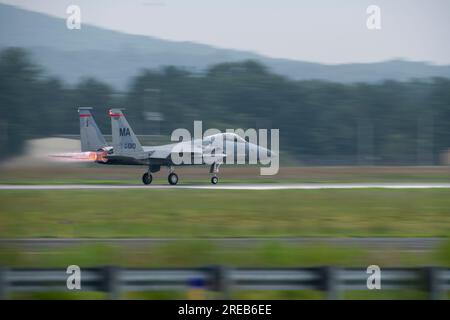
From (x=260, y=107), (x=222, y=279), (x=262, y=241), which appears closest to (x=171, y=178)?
(x=262, y=241)

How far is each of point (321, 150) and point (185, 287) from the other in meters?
64.7

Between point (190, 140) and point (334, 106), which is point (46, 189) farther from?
point (334, 106)

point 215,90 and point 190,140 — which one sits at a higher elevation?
point 215,90

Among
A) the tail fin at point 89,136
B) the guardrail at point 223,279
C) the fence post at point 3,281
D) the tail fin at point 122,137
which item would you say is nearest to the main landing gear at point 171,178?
the tail fin at point 122,137

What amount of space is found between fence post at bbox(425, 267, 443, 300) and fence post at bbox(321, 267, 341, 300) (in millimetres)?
1132

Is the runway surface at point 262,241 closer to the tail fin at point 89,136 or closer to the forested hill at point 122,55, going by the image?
the tail fin at point 89,136

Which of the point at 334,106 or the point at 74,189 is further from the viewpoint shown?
the point at 334,106

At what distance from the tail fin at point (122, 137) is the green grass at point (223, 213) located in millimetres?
5052

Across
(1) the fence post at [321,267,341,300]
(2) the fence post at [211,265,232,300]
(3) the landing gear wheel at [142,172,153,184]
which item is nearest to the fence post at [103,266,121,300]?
(2) the fence post at [211,265,232,300]

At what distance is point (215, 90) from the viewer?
3211 inches

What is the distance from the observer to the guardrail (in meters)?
8.86

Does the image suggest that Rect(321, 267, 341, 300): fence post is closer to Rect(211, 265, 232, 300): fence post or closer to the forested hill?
Rect(211, 265, 232, 300): fence post

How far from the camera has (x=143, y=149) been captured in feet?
121

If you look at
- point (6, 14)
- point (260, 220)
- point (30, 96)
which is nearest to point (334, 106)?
point (30, 96)
